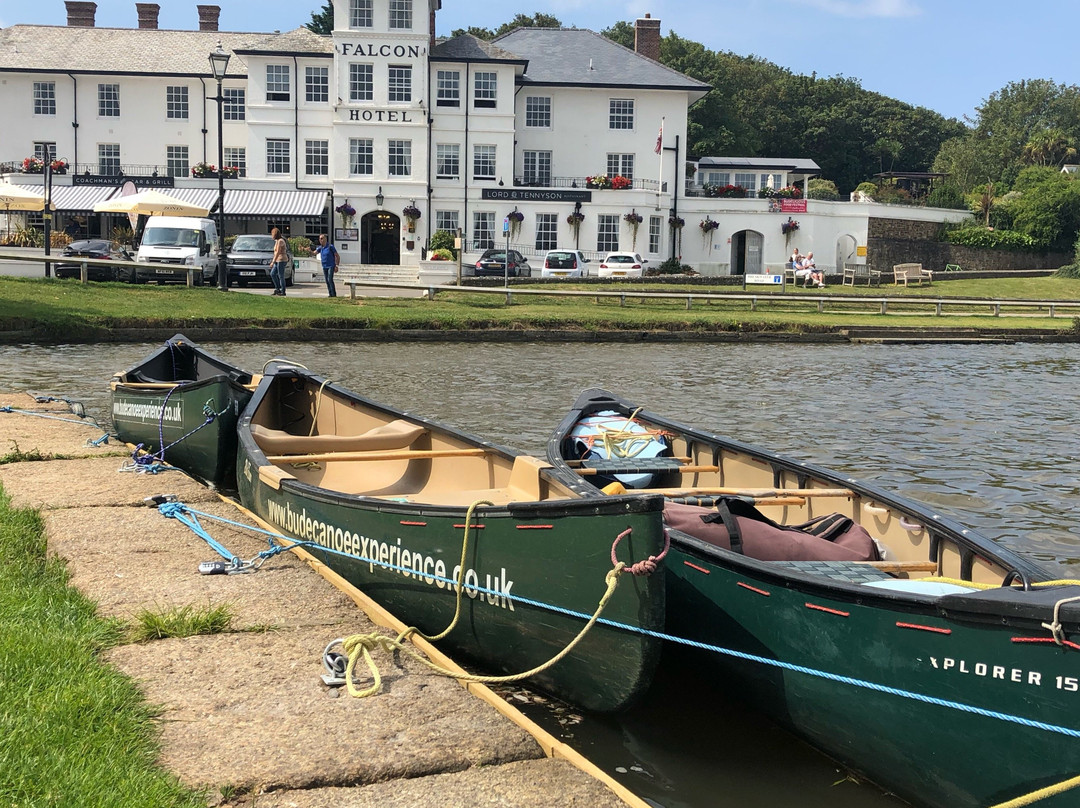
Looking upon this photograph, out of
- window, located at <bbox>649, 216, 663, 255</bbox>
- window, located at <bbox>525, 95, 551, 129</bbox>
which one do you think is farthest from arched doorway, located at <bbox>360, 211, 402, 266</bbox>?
window, located at <bbox>649, 216, 663, 255</bbox>

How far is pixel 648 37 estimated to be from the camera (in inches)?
2323

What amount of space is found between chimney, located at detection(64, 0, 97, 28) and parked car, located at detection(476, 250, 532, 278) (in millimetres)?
30016

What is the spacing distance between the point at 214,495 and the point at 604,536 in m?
5.17

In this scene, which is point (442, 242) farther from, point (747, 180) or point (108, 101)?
point (747, 180)

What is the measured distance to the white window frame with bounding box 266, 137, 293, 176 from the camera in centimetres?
5069

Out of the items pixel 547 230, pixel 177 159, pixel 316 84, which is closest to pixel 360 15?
pixel 316 84

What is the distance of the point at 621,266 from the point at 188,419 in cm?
3705

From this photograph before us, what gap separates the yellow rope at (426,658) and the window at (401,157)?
4619 centimetres

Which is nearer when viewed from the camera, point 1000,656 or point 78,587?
point 1000,656

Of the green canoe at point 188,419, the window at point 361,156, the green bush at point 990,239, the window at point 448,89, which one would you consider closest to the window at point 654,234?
the window at point 448,89

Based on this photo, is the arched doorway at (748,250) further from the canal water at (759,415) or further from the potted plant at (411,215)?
the canal water at (759,415)

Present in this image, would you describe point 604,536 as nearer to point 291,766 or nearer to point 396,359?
point 291,766

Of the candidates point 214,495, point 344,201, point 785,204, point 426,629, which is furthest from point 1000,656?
point 785,204

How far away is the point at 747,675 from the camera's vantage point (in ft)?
18.2
